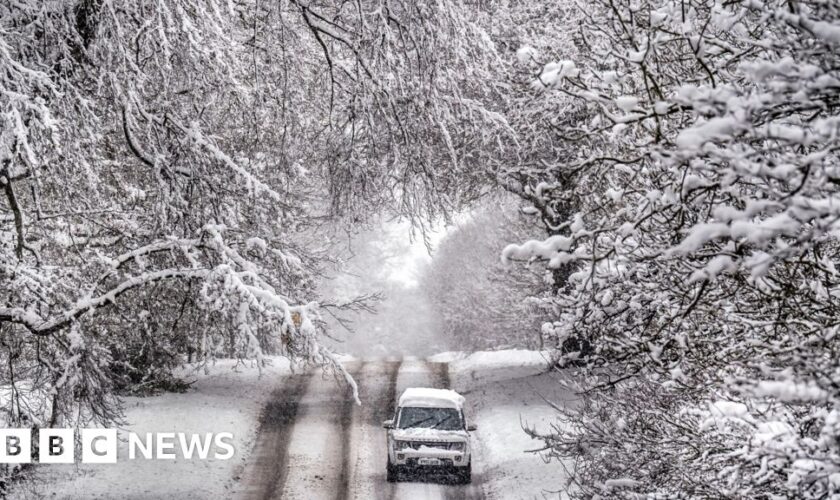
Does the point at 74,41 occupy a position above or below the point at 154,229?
above

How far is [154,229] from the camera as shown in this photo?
823cm

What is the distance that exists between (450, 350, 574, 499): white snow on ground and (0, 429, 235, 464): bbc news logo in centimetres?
553

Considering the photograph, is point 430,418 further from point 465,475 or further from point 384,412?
point 384,412

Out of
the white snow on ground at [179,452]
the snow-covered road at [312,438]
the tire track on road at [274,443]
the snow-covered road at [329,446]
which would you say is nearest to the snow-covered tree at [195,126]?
the snow-covered road at [312,438]

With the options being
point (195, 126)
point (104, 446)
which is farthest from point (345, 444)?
point (195, 126)

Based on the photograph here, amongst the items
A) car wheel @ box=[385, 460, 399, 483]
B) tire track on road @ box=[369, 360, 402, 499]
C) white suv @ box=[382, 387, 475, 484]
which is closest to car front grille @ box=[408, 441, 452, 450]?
white suv @ box=[382, 387, 475, 484]

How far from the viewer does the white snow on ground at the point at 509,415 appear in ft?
53.1

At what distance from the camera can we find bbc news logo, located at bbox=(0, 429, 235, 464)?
12.8 m

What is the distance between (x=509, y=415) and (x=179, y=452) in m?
7.63

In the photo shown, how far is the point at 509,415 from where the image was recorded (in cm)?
2106

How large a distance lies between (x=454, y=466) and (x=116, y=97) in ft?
37.0

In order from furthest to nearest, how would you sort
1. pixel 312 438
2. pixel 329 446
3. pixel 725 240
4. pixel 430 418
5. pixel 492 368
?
pixel 492 368, pixel 312 438, pixel 329 446, pixel 430 418, pixel 725 240

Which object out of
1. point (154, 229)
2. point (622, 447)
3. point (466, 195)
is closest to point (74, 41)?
point (154, 229)

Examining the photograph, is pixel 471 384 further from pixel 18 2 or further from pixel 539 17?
pixel 18 2
